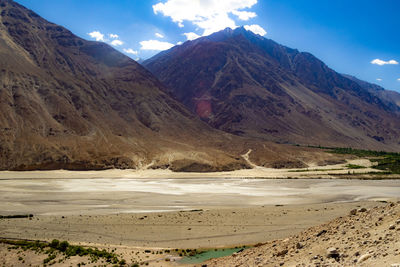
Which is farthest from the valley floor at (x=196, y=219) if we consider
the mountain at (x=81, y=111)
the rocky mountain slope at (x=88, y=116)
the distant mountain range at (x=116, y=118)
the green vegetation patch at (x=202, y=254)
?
the distant mountain range at (x=116, y=118)

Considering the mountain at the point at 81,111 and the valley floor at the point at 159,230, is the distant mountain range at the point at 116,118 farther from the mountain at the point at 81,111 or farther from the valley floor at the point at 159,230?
the valley floor at the point at 159,230

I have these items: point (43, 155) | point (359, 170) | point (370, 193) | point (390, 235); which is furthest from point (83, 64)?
point (390, 235)

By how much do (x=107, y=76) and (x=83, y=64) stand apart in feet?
38.4

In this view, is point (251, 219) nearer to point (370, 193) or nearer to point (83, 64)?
point (370, 193)

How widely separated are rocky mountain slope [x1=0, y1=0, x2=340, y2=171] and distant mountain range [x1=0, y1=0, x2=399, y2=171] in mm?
360

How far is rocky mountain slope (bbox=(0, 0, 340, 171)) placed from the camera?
83.1 meters

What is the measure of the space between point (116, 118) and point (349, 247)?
110578 mm

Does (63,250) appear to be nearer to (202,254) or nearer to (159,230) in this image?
(159,230)

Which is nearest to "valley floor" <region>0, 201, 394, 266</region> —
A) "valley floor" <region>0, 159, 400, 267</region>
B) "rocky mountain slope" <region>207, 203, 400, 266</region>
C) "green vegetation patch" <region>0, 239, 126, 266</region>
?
"valley floor" <region>0, 159, 400, 267</region>

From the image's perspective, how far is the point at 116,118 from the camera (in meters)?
117

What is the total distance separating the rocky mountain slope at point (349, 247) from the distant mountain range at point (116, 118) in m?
69.6

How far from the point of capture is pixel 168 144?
348 feet

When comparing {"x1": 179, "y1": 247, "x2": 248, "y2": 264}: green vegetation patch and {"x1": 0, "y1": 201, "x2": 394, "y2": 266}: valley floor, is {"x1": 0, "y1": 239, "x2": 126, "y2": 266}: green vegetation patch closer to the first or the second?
{"x1": 0, "y1": 201, "x2": 394, "y2": 266}: valley floor

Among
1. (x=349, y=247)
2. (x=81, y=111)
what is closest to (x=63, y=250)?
(x=349, y=247)
